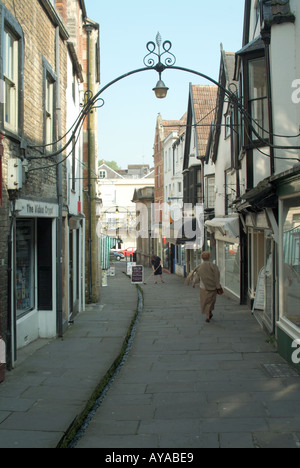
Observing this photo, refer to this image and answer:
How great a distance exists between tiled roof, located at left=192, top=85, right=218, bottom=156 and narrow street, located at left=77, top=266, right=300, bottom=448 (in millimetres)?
19452

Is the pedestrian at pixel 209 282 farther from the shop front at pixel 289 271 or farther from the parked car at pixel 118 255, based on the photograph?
the parked car at pixel 118 255

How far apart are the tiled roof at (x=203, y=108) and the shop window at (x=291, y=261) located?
21.0 metres

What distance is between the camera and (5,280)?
813 cm

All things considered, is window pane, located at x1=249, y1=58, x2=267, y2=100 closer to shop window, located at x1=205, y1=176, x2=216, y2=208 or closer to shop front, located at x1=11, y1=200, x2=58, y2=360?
shop front, located at x1=11, y1=200, x2=58, y2=360

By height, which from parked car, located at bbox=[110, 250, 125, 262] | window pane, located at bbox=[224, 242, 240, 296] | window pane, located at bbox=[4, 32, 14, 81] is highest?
window pane, located at bbox=[4, 32, 14, 81]

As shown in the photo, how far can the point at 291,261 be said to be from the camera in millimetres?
8852

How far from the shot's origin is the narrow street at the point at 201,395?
5.44 m

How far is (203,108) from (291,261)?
24.8m

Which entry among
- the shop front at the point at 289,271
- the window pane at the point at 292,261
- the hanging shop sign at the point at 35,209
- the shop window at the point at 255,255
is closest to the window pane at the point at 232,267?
the shop window at the point at 255,255

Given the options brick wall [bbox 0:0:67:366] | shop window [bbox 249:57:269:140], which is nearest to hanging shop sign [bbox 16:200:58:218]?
brick wall [bbox 0:0:67:366]

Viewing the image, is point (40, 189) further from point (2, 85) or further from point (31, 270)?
point (2, 85)

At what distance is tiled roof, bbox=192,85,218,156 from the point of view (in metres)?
30.4
